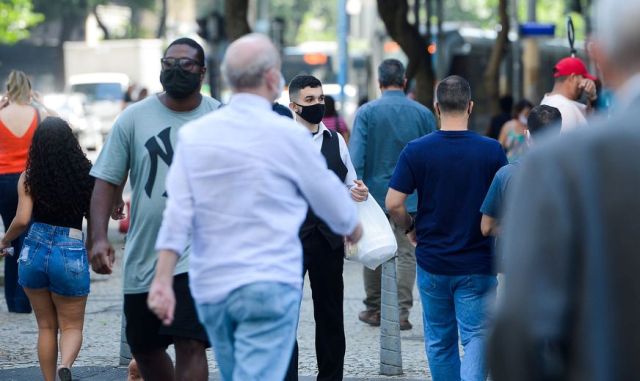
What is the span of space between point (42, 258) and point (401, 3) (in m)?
12.0

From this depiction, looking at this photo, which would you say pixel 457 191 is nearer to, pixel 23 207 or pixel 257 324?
pixel 257 324

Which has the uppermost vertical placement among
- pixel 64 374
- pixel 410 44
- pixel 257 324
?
pixel 410 44

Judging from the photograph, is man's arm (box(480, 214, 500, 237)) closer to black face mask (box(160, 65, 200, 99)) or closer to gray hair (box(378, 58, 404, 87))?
black face mask (box(160, 65, 200, 99))

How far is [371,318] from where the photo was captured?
1000 cm

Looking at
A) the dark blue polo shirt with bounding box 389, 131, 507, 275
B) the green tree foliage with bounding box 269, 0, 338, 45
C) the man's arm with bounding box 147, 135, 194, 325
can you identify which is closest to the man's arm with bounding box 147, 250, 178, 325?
the man's arm with bounding box 147, 135, 194, 325

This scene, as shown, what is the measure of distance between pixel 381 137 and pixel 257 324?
5026 mm

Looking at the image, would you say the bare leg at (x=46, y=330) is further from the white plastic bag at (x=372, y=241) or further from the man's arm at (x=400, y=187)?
the man's arm at (x=400, y=187)

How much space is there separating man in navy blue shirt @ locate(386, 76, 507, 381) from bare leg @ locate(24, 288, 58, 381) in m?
2.13

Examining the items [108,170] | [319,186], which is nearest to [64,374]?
[108,170]

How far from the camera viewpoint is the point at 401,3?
18.5 metres

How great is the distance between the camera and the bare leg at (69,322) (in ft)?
24.1

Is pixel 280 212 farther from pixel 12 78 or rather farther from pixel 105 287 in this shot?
pixel 105 287

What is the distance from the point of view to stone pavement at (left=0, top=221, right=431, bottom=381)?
8.16 metres

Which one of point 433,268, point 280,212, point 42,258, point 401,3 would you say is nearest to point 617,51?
point 280,212
